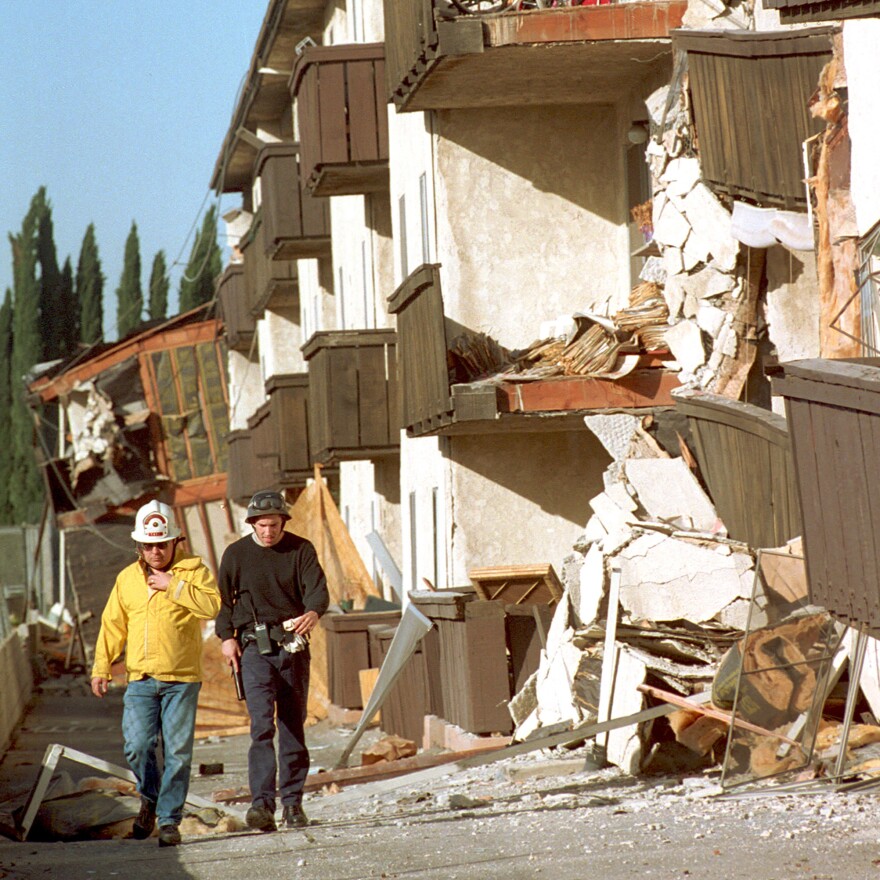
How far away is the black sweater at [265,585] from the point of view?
10.2 m

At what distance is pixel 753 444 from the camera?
11906mm

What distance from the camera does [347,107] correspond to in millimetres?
21234

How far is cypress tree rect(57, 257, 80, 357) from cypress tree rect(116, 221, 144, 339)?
1.74 meters

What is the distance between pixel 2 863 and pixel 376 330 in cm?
1323

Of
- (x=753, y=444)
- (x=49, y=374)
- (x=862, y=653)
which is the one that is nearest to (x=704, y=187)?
(x=753, y=444)

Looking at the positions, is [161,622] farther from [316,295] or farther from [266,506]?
[316,295]

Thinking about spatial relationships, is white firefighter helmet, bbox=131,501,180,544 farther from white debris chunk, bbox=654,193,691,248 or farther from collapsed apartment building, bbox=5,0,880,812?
white debris chunk, bbox=654,193,691,248

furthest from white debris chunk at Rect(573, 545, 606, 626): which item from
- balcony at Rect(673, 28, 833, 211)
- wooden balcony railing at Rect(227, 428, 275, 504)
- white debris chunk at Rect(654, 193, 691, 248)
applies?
wooden balcony railing at Rect(227, 428, 275, 504)

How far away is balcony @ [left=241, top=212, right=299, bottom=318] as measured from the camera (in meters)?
31.3

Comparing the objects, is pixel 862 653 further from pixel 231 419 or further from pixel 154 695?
pixel 231 419

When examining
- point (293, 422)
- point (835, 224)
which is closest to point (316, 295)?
point (293, 422)

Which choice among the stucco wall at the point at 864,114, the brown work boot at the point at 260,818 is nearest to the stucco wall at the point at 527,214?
the stucco wall at the point at 864,114

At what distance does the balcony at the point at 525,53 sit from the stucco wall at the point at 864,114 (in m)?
4.25

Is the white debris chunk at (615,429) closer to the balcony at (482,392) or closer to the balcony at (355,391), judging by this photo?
the balcony at (482,392)
